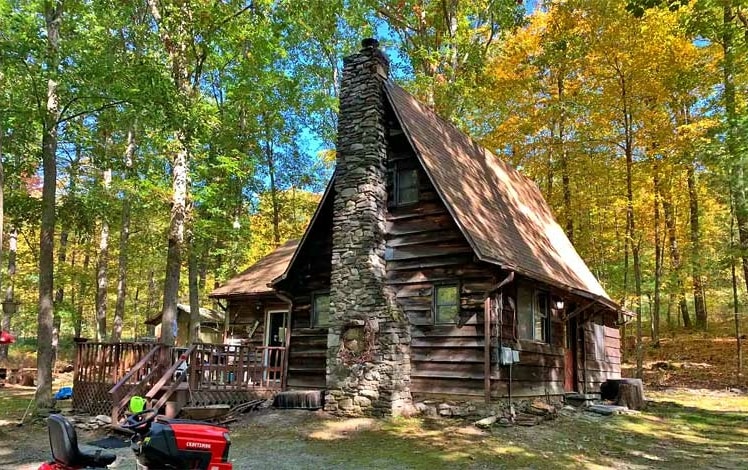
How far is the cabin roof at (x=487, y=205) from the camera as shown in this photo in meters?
12.3

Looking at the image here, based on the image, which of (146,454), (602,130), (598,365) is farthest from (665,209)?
(146,454)

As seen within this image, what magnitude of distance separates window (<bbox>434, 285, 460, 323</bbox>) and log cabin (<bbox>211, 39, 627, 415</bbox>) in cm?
3

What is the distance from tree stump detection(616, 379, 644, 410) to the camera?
14820 millimetres

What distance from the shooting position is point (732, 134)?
14.2 m

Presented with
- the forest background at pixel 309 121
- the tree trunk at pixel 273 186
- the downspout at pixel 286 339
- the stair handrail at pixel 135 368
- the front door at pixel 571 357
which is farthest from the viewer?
the tree trunk at pixel 273 186

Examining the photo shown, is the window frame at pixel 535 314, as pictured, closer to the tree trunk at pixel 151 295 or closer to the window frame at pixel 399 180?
the window frame at pixel 399 180

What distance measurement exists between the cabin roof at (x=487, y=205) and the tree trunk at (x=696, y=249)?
755 cm

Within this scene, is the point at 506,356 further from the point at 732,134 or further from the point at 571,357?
the point at 732,134

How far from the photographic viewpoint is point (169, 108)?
12.7 m

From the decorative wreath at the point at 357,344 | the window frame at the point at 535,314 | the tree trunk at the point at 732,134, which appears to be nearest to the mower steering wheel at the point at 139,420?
the decorative wreath at the point at 357,344

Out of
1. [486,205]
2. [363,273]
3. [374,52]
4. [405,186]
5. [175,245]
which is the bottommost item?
[363,273]

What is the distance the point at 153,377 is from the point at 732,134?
14614mm

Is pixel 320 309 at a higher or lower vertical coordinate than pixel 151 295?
lower

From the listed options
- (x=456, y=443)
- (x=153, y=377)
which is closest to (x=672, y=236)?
(x=456, y=443)
